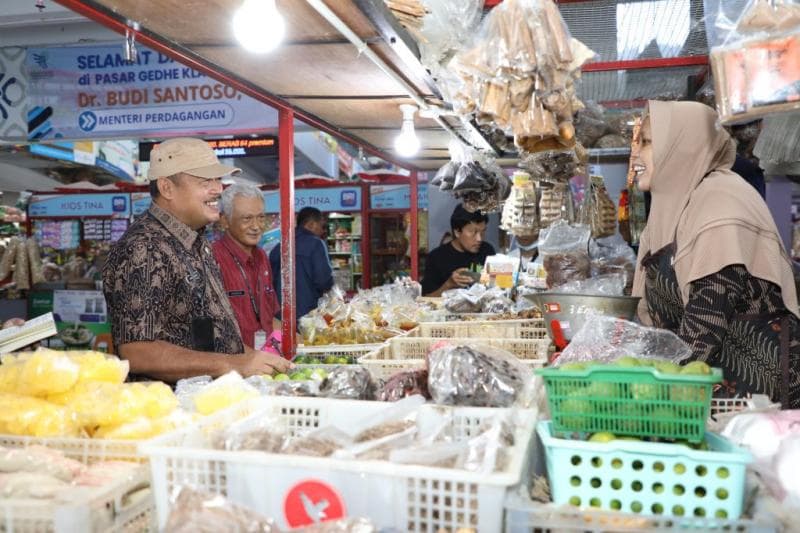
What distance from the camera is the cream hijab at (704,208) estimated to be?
101 inches

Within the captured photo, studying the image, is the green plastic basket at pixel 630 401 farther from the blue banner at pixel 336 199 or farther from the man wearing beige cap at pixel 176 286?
the blue banner at pixel 336 199

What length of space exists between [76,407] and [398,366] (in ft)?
5.26

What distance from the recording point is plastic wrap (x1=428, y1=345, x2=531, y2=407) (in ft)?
6.30

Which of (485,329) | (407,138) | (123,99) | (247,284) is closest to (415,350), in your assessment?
(485,329)

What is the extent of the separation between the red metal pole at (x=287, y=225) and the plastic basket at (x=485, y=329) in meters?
0.77

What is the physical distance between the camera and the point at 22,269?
10500mm

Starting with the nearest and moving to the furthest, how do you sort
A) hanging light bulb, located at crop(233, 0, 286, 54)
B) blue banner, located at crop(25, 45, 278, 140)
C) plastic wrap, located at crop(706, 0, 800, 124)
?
1. plastic wrap, located at crop(706, 0, 800, 124)
2. hanging light bulb, located at crop(233, 0, 286, 54)
3. blue banner, located at crop(25, 45, 278, 140)

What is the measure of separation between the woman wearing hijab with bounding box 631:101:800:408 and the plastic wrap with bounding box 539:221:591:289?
7.99 ft

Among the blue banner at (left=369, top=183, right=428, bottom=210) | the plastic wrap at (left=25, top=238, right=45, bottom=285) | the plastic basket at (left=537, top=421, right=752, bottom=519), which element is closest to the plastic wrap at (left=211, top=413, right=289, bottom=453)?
the plastic basket at (left=537, top=421, right=752, bottom=519)

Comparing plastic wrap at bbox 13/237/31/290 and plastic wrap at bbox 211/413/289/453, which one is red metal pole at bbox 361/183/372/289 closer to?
plastic wrap at bbox 13/237/31/290

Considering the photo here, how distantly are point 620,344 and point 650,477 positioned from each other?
0.95 meters

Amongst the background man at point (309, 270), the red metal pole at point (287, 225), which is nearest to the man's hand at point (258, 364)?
the red metal pole at point (287, 225)

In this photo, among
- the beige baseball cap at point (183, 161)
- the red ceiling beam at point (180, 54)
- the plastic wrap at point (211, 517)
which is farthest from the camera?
the beige baseball cap at point (183, 161)

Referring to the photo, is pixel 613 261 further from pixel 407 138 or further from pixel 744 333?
pixel 744 333
